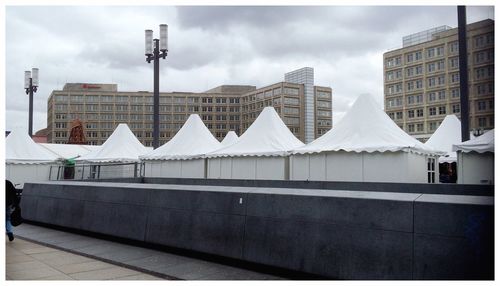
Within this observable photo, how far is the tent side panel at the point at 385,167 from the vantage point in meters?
15.1

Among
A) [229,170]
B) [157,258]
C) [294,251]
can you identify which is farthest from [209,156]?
[294,251]

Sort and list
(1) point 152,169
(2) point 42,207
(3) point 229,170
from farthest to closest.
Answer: (1) point 152,169 → (3) point 229,170 → (2) point 42,207

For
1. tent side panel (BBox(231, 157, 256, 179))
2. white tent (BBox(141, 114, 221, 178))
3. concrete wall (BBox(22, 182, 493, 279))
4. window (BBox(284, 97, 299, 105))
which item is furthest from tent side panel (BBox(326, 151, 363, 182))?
window (BBox(284, 97, 299, 105))

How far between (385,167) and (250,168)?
606 cm

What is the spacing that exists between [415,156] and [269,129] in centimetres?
662

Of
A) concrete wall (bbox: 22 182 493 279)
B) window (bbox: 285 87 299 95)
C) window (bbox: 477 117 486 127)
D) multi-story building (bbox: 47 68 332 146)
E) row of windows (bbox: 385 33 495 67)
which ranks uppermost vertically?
row of windows (bbox: 385 33 495 67)

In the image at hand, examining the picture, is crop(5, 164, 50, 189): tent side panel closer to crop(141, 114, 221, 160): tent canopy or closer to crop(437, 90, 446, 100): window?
crop(141, 114, 221, 160): tent canopy

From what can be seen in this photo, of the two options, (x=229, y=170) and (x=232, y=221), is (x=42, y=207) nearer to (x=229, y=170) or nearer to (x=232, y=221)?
(x=232, y=221)

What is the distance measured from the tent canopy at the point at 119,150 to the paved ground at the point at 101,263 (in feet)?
61.6

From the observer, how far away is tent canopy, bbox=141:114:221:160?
22.4 metres

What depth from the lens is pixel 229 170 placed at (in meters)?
20.2

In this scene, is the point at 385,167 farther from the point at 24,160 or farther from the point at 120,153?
the point at 24,160

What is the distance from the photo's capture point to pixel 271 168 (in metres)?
18.9

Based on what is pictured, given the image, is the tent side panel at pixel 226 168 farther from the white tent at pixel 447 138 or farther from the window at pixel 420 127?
the window at pixel 420 127
